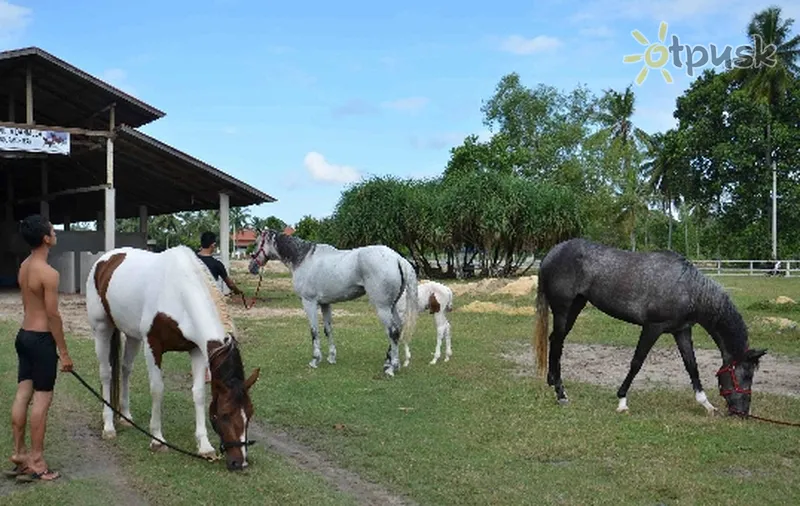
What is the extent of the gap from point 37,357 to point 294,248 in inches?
216

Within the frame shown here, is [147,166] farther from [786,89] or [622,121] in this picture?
[622,121]

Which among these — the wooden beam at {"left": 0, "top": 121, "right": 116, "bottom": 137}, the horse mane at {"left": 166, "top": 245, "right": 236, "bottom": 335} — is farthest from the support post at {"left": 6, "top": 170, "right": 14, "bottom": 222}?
the horse mane at {"left": 166, "top": 245, "right": 236, "bottom": 335}

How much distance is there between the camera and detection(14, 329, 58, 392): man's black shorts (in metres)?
5.26

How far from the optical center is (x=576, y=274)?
802cm

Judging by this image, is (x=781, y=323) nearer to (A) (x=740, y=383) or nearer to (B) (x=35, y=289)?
(A) (x=740, y=383)

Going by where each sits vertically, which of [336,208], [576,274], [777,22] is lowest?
[576,274]

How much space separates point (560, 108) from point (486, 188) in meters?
27.1

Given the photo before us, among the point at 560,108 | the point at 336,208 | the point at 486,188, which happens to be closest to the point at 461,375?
the point at 486,188

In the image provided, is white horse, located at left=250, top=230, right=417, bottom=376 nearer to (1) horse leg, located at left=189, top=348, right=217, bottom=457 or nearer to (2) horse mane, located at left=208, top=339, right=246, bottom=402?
(1) horse leg, located at left=189, top=348, right=217, bottom=457

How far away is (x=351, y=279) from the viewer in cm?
1000

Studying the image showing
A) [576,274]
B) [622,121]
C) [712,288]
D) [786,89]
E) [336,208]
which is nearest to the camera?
[712,288]

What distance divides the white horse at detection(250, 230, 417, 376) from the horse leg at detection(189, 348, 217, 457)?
404 cm

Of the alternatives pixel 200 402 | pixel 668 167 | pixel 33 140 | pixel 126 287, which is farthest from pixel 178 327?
pixel 668 167

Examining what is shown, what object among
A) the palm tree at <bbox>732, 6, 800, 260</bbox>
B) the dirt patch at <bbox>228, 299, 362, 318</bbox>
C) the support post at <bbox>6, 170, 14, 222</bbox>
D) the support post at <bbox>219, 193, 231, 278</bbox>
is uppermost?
the palm tree at <bbox>732, 6, 800, 260</bbox>
